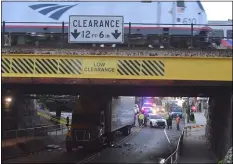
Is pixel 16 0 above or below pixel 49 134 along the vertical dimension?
above

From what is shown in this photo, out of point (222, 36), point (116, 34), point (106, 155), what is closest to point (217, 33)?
point (222, 36)

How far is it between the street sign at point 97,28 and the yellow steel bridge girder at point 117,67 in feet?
2.14

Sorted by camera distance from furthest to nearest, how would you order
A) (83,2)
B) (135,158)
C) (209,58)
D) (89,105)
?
(89,105)
(135,158)
(83,2)
(209,58)

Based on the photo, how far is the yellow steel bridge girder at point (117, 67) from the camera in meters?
13.5

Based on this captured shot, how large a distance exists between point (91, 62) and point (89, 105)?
1201 centimetres

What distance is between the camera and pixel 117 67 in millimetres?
13984

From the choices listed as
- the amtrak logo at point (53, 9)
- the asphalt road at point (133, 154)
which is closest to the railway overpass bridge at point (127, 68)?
the amtrak logo at point (53, 9)

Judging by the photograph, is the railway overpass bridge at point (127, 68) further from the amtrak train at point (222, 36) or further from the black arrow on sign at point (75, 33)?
the amtrak train at point (222, 36)

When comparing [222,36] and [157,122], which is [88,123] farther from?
[157,122]

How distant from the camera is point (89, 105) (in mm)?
25844

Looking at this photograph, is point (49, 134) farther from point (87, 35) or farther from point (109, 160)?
point (87, 35)

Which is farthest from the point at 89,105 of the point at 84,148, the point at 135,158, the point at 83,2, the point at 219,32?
the point at 219,32

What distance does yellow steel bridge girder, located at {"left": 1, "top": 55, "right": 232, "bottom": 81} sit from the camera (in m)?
13.5

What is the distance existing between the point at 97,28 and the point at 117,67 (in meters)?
1.49
